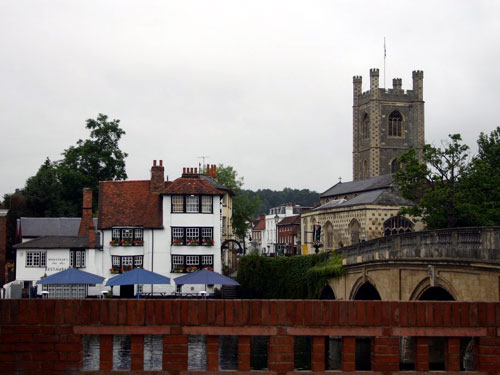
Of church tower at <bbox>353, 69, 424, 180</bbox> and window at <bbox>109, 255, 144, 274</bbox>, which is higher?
church tower at <bbox>353, 69, 424, 180</bbox>

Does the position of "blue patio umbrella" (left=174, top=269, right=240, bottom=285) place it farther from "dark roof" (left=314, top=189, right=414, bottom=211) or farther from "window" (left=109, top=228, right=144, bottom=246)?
"dark roof" (left=314, top=189, right=414, bottom=211)

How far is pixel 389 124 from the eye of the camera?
115562 millimetres

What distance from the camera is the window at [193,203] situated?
6044 centimetres

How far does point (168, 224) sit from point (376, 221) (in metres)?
22.6

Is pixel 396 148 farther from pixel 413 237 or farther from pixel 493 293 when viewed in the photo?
pixel 493 293

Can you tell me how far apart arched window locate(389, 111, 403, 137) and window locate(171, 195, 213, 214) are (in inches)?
2390

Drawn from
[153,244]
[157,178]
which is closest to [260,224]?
[157,178]

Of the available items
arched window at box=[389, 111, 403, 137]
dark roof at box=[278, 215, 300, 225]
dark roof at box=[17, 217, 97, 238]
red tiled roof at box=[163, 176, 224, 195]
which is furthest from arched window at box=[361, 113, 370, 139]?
red tiled roof at box=[163, 176, 224, 195]

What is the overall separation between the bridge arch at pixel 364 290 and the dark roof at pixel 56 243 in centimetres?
2281

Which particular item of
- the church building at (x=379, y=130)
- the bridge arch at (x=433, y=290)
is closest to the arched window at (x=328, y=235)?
the church building at (x=379, y=130)

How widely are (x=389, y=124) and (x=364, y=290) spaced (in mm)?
71235

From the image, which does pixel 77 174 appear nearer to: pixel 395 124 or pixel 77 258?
pixel 77 258

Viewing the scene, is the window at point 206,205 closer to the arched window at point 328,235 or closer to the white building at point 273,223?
the arched window at point 328,235

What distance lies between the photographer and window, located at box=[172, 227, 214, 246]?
6016 centimetres
